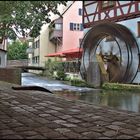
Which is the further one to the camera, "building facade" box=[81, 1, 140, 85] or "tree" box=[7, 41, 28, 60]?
"tree" box=[7, 41, 28, 60]

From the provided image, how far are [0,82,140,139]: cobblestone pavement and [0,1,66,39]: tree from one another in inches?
71.0

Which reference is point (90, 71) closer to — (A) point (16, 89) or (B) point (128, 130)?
(A) point (16, 89)

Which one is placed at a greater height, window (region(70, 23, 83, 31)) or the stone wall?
window (region(70, 23, 83, 31))

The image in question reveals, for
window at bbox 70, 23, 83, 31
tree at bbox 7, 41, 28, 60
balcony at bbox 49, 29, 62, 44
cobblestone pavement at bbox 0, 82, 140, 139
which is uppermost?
window at bbox 70, 23, 83, 31

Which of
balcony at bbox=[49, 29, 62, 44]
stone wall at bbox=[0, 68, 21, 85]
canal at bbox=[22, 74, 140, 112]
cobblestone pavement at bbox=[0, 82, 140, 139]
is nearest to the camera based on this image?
cobblestone pavement at bbox=[0, 82, 140, 139]

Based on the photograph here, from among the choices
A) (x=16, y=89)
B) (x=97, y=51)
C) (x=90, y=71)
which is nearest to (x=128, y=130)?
(x=16, y=89)

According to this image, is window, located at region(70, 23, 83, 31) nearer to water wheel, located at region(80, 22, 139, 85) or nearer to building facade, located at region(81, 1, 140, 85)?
building facade, located at region(81, 1, 140, 85)

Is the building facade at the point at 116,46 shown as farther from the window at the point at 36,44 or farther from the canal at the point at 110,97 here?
the window at the point at 36,44

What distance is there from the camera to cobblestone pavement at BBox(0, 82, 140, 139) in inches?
224

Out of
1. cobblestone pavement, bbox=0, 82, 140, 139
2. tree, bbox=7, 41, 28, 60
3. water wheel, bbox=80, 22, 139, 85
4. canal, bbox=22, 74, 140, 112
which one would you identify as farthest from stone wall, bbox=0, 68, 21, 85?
tree, bbox=7, 41, 28, 60

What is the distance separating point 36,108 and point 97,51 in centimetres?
1538

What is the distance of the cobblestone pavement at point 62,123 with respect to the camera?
5.70 metres

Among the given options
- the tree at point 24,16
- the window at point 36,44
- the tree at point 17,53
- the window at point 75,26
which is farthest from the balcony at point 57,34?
the tree at point 24,16

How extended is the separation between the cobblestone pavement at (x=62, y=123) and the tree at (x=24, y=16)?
180 centimetres
